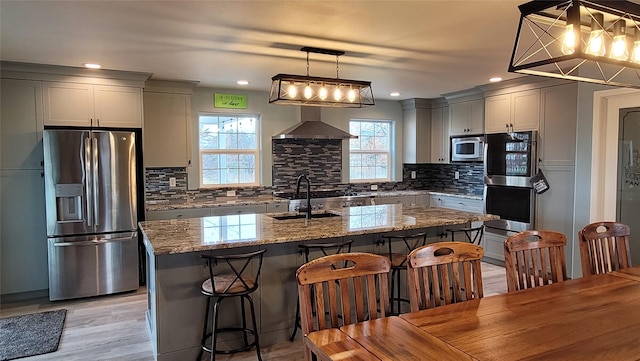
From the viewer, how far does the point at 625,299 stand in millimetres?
1907

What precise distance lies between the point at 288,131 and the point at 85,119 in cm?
239

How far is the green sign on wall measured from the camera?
551 cm

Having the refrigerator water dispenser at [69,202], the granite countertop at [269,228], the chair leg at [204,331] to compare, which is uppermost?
the refrigerator water dispenser at [69,202]

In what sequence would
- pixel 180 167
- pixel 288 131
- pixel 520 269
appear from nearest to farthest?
pixel 520 269 < pixel 180 167 < pixel 288 131

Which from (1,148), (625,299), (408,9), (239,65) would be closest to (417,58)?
(408,9)

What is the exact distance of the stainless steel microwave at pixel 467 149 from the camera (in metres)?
5.66

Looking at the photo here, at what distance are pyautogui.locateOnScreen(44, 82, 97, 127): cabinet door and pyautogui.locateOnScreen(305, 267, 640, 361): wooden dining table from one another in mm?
3921

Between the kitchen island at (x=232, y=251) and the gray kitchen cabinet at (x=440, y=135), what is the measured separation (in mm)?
2958

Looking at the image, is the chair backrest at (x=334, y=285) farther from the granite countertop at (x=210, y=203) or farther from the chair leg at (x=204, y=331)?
the granite countertop at (x=210, y=203)

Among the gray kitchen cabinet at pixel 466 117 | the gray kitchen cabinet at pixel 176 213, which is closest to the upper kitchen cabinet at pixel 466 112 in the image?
the gray kitchen cabinet at pixel 466 117

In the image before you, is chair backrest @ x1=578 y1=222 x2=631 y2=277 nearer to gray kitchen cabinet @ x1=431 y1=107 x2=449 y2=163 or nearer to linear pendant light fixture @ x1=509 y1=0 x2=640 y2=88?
linear pendant light fixture @ x1=509 y1=0 x2=640 y2=88

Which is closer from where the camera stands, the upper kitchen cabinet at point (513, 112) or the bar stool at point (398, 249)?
the bar stool at point (398, 249)

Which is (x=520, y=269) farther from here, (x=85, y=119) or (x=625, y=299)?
(x=85, y=119)

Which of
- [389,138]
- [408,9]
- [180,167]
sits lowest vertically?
[180,167]
